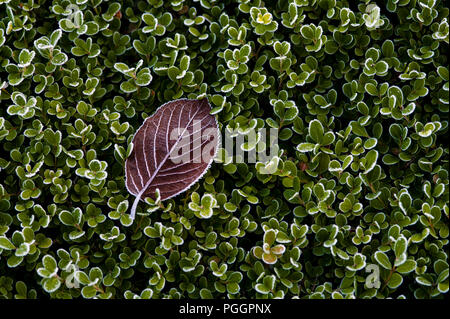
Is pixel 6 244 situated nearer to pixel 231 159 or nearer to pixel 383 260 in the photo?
pixel 231 159

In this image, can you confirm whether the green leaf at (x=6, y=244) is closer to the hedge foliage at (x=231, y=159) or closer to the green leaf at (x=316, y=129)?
the hedge foliage at (x=231, y=159)

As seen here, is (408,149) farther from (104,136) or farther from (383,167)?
(104,136)

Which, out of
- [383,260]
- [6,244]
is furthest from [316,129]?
[6,244]

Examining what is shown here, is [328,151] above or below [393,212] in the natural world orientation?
above

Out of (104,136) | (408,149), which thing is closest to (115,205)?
(104,136)

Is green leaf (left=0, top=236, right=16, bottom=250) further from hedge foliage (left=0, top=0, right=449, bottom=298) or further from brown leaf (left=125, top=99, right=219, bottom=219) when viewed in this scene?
brown leaf (left=125, top=99, right=219, bottom=219)
